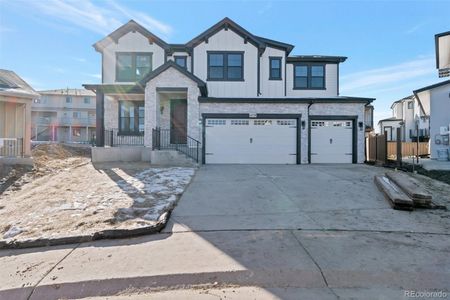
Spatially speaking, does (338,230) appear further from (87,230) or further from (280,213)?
(87,230)

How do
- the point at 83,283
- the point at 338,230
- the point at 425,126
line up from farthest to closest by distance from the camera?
the point at 425,126 < the point at 338,230 < the point at 83,283

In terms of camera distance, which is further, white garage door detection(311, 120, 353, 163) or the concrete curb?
white garage door detection(311, 120, 353, 163)

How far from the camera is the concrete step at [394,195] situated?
21.9 feet

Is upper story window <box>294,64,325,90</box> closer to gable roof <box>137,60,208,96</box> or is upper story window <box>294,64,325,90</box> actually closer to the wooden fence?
the wooden fence

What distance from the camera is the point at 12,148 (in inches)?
561

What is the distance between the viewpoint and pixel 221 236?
16.5 ft

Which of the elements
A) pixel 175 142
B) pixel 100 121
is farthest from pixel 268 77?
pixel 100 121

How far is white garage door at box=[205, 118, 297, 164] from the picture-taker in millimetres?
15430

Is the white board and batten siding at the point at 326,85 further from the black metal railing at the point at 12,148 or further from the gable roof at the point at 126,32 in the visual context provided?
the black metal railing at the point at 12,148

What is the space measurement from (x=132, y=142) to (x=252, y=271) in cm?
1482

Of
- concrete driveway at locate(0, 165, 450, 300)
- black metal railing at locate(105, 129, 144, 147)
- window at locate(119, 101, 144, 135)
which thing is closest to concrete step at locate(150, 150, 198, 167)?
black metal railing at locate(105, 129, 144, 147)

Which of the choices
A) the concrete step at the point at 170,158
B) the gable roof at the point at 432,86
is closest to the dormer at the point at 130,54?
the concrete step at the point at 170,158

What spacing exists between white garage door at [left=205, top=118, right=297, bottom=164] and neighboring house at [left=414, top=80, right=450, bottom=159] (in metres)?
8.83

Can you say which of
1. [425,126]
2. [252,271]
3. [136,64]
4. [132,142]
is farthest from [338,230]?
[425,126]
